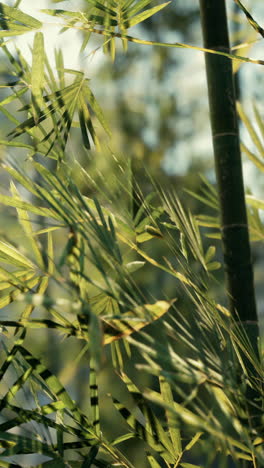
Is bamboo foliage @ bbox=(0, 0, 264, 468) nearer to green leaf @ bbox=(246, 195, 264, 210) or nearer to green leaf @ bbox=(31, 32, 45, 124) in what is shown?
green leaf @ bbox=(31, 32, 45, 124)

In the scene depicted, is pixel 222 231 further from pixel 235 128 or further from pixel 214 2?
pixel 214 2

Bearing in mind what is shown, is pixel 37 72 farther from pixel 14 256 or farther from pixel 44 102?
pixel 14 256

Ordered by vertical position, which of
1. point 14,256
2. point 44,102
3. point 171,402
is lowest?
point 171,402

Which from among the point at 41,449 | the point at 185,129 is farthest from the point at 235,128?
the point at 185,129

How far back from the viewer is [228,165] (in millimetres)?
550

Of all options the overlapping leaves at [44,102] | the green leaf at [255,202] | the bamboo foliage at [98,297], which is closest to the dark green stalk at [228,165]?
the bamboo foliage at [98,297]

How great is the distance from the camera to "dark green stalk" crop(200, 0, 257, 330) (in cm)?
53

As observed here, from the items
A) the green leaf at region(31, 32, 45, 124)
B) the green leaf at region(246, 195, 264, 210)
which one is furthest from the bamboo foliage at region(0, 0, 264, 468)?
the green leaf at region(246, 195, 264, 210)

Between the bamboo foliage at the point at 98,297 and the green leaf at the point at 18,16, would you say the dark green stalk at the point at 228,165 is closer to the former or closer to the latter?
the bamboo foliage at the point at 98,297

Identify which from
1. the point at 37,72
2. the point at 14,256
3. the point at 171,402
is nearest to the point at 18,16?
the point at 37,72

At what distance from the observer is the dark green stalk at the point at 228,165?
53 cm

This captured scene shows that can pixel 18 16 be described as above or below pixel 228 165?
above

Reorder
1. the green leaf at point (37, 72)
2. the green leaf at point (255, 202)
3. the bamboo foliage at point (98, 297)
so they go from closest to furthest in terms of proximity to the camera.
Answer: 1. the bamboo foliage at point (98, 297)
2. the green leaf at point (37, 72)
3. the green leaf at point (255, 202)

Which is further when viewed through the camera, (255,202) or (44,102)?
(255,202)
